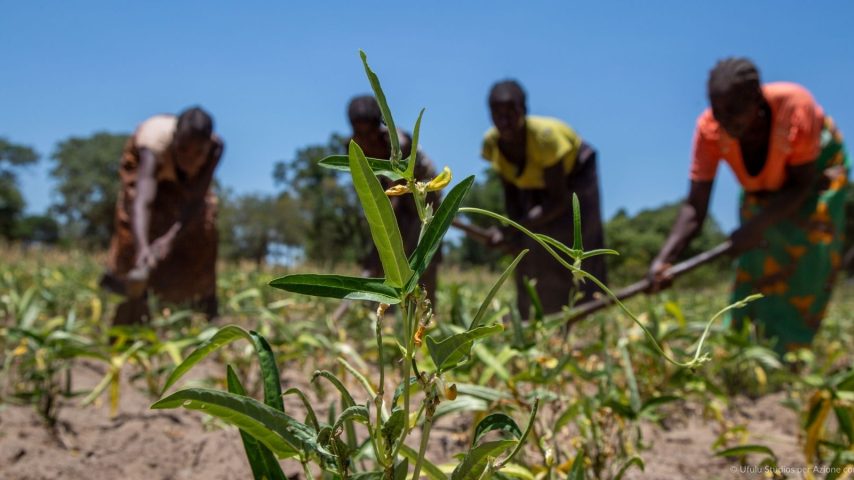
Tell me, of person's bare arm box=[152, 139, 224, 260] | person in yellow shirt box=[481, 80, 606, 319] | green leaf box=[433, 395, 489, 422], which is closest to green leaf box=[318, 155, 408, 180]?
green leaf box=[433, 395, 489, 422]

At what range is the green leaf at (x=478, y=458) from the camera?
898mm

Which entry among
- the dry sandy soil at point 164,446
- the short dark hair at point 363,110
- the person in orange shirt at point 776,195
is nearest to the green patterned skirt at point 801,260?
→ the person in orange shirt at point 776,195

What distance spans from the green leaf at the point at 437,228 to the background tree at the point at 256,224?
30.4 m

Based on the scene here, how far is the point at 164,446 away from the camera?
215cm

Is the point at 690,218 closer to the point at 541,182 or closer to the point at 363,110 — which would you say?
the point at 541,182

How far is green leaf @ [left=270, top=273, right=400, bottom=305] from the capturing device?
2.55ft

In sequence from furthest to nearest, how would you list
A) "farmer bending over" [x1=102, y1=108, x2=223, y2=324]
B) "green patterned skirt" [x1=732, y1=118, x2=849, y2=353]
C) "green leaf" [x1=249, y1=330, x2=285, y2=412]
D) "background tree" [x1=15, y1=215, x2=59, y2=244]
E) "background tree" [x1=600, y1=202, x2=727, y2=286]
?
"background tree" [x1=15, y1=215, x2=59, y2=244] < "background tree" [x1=600, y1=202, x2=727, y2=286] < "farmer bending over" [x1=102, y1=108, x2=223, y2=324] < "green patterned skirt" [x1=732, y1=118, x2=849, y2=353] < "green leaf" [x1=249, y1=330, x2=285, y2=412]

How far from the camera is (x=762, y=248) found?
4012 mm

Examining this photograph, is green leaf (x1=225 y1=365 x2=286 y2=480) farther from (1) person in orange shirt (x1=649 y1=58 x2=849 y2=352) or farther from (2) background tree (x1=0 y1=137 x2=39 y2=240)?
(2) background tree (x1=0 y1=137 x2=39 y2=240)

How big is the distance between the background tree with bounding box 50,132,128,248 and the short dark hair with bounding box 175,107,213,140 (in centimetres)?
3061

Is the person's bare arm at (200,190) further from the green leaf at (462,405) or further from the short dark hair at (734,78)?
the green leaf at (462,405)

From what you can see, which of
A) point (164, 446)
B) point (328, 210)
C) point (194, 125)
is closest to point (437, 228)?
point (164, 446)

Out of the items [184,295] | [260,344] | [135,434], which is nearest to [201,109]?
[184,295]

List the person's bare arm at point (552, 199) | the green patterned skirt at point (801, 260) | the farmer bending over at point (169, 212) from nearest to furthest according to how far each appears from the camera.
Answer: the green patterned skirt at point (801, 260)
the person's bare arm at point (552, 199)
the farmer bending over at point (169, 212)
